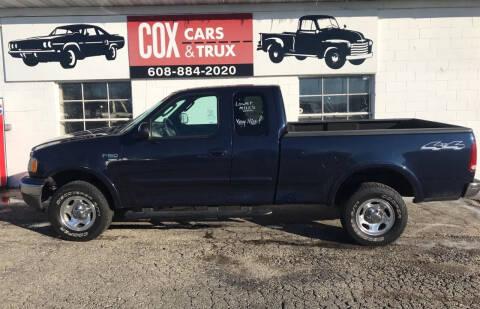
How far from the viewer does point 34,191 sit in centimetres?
514

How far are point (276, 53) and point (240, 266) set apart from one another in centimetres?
541

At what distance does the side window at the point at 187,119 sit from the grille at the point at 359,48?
15.3ft

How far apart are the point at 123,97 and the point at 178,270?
5.53 meters

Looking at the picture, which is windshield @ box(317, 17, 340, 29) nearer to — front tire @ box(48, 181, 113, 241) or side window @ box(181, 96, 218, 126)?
side window @ box(181, 96, 218, 126)

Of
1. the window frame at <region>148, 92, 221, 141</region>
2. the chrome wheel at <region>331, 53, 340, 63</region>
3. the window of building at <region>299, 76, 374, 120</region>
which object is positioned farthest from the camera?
the window of building at <region>299, 76, 374, 120</region>

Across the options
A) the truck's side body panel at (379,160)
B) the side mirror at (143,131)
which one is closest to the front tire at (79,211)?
the side mirror at (143,131)

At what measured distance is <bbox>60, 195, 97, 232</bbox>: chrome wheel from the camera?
5.18 meters

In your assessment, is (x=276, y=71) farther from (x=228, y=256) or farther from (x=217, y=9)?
(x=228, y=256)

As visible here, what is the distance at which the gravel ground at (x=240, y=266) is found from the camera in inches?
146

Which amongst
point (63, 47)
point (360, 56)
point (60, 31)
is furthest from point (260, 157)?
point (60, 31)

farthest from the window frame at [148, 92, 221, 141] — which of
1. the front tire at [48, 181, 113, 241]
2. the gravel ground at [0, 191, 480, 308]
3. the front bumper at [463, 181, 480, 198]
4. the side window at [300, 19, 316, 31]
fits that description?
the side window at [300, 19, 316, 31]

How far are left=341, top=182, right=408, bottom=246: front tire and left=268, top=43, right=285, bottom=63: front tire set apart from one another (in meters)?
4.32

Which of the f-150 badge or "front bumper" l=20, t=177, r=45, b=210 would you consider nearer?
the f-150 badge

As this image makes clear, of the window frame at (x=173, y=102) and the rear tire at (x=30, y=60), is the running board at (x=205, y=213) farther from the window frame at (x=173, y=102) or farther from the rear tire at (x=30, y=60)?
the rear tire at (x=30, y=60)
